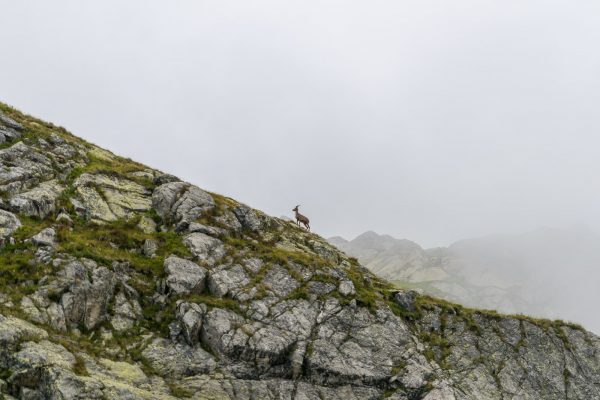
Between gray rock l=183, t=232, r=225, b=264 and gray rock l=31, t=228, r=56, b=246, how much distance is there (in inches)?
374

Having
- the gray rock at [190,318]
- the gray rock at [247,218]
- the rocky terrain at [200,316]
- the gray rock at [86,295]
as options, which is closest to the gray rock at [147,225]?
the rocky terrain at [200,316]

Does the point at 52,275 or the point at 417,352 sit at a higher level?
the point at 417,352

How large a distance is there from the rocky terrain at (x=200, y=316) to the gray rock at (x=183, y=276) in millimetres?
Answer: 112

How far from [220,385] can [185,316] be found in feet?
17.6

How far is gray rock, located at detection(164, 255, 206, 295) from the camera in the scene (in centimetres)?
3102

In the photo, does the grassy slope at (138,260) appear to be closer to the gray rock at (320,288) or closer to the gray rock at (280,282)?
the gray rock at (280,282)

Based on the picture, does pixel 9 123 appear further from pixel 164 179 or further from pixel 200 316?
pixel 200 316

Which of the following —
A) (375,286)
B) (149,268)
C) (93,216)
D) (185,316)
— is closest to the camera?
(185,316)

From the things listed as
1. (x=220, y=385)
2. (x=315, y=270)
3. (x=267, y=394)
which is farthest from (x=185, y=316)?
(x=315, y=270)

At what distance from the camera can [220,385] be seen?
25.3 meters

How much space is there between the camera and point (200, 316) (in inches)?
1142

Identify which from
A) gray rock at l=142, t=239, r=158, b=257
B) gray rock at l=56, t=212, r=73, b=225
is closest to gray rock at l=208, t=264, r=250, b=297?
gray rock at l=142, t=239, r=158, b=257

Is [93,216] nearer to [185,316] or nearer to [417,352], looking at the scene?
[185,316]

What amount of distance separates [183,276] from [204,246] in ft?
14.5
